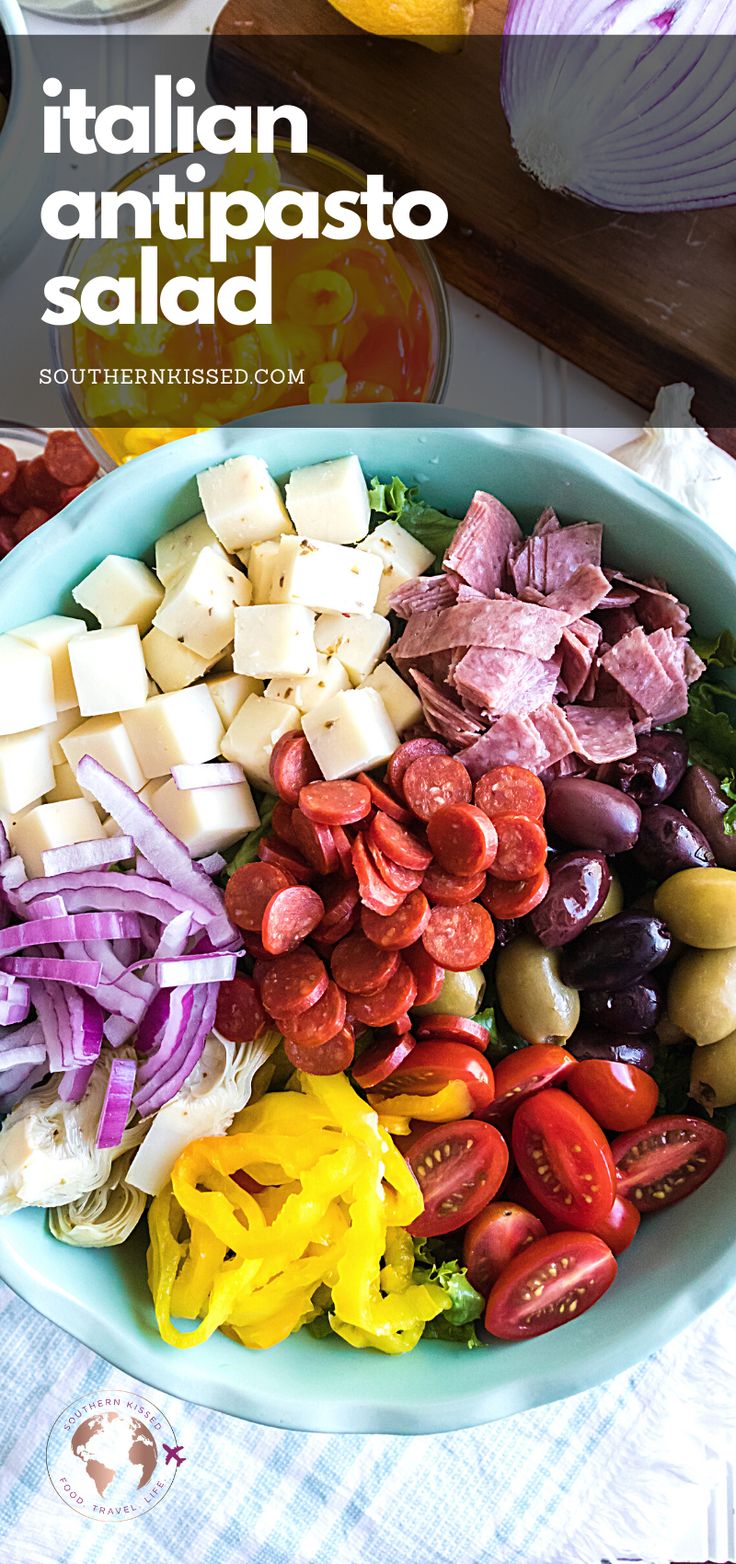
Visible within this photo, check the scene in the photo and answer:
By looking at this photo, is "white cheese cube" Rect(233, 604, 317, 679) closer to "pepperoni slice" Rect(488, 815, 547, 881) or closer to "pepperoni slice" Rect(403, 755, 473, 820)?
"pepperoni slice" Rect(403, 755, 473, 820)

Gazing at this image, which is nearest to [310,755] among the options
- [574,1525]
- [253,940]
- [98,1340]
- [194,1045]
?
[253,940]

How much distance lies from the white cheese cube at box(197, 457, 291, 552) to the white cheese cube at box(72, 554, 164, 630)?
0.34 ft

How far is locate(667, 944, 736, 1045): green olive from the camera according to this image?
1.33 m

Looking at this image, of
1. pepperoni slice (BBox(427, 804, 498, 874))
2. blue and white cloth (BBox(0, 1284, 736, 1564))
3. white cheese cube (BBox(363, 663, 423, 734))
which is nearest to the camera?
pepperoni slice (BBox(427, 804, 498, 874))

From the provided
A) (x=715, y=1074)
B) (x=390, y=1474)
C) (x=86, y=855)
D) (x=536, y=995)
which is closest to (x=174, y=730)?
(x=86, y=855)

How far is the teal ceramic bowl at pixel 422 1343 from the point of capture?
1.31 m

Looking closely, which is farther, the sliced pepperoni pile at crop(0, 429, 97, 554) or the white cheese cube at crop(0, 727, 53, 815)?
the sliced pepperoni pile at crop(0, 429, 97, 554)

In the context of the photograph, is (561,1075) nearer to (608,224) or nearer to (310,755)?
(310,755)

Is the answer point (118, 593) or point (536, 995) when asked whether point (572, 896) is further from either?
point (118, 593)

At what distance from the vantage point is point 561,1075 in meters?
1.38

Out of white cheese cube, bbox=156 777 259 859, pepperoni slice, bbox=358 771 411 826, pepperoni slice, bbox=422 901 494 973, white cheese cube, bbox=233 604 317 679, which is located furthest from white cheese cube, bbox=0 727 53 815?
pepperoni slice, bbox=422 901 494 973

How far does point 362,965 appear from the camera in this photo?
1301 mm

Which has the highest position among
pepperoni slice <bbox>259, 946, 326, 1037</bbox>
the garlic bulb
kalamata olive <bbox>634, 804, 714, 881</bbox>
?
the garlic bulb

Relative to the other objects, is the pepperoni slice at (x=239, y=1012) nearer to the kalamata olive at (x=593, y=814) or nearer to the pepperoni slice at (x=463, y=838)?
the pepperoni slice at (x=463, y=838)
